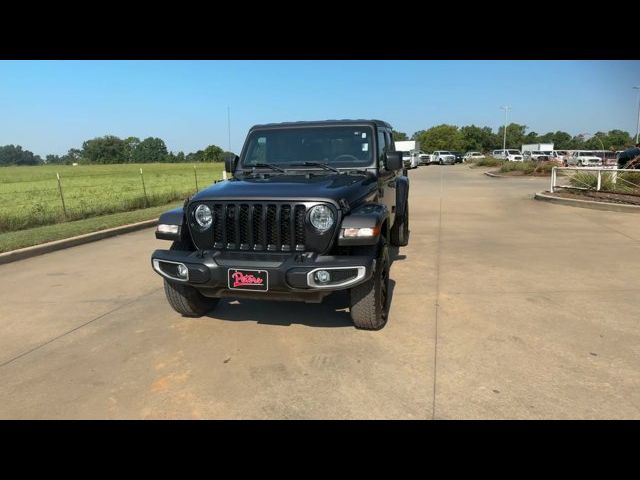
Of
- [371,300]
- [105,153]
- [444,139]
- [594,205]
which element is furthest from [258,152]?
[105,153]

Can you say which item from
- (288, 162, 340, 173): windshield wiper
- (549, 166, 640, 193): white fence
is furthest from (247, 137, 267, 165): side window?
(549, 166, 640, 193): white fence

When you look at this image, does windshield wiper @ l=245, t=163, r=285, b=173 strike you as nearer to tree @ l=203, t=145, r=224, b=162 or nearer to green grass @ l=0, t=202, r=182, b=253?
green grass @ l=0, t=202, r=182, b=253

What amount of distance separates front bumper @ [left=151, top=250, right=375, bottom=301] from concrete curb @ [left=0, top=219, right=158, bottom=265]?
4.88 m

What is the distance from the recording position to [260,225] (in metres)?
3.80

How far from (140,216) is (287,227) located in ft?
29.0

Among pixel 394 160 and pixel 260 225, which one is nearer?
pixel 260 225

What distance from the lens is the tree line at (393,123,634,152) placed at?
3750 inches

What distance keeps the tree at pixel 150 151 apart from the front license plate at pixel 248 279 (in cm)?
10836

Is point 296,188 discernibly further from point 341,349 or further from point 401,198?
point 401,198

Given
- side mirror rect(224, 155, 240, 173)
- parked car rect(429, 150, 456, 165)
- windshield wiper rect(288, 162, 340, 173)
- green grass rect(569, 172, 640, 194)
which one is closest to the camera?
windshield wiper rect(288, 162, 340, 173)

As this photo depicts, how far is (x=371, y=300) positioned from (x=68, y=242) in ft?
22.0

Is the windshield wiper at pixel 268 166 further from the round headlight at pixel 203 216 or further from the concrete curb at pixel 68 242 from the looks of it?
the concrete curb at pixel 68 242

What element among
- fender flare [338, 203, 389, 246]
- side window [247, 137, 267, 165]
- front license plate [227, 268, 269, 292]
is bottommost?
front license plate [227, 268, 269, 292]
